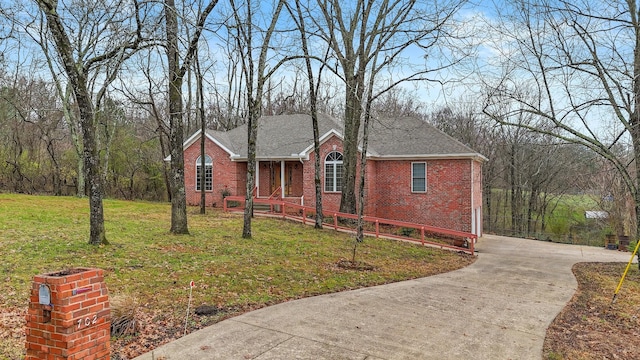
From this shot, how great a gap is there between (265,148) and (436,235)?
34.0 feet

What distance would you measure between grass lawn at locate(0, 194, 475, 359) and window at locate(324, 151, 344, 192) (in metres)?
4.95

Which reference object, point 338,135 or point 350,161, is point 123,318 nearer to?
point 350,161

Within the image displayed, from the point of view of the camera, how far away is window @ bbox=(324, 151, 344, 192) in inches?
810

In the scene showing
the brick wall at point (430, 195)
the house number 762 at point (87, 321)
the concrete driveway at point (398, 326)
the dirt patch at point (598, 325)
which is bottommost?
the dirt patch at point (598, 325)

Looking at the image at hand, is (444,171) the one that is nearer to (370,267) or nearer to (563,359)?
(370,267)

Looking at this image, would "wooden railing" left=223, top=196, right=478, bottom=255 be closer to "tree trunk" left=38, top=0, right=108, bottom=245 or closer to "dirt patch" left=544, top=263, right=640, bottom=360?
"dirt patch" left=544, top=263, right=640, bottom=360

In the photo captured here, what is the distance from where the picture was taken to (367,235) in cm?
1681

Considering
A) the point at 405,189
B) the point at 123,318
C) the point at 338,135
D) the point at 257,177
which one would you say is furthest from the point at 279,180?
the point at 123,318

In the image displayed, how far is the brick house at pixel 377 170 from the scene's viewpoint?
19375 mm

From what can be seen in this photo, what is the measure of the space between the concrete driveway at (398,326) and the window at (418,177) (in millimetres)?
10265

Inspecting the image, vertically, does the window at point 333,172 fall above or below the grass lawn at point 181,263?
above

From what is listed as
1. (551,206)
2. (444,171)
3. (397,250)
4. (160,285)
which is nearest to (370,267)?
(397,250)

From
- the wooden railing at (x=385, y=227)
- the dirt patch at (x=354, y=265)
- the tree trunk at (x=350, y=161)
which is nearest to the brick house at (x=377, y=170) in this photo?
the wooden railing at (x=385, y=227)

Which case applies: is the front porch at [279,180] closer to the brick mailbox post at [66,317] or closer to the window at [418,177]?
the window at [418,177]
